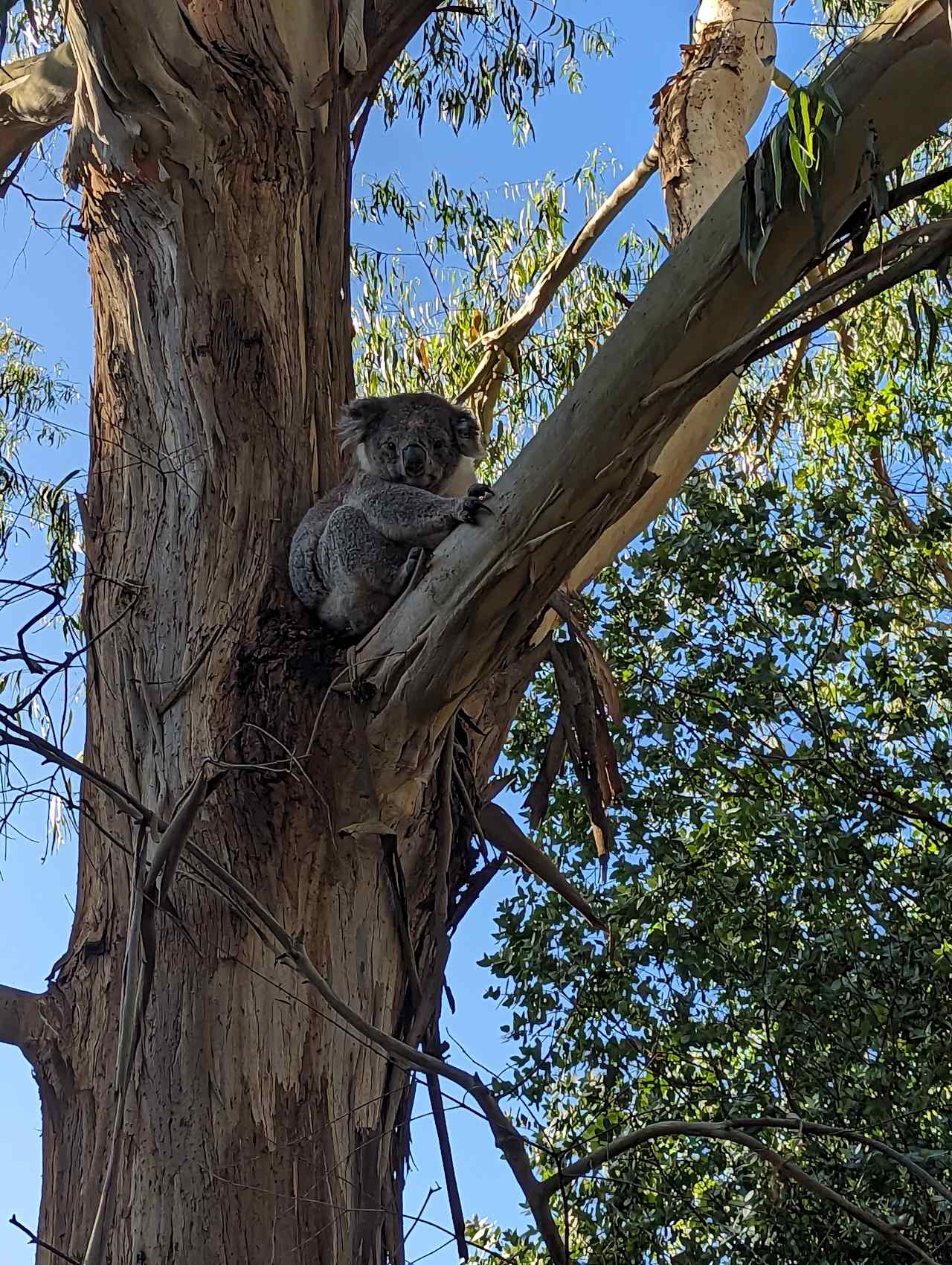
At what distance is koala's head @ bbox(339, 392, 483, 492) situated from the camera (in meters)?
3.20

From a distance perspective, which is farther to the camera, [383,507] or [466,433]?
[466,433]

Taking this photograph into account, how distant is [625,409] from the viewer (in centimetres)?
209

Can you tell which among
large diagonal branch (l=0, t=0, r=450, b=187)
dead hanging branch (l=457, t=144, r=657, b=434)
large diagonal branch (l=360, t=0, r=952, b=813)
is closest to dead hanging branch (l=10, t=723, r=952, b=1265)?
large diagonal branch (l=360, t=0, r=952, b=813)

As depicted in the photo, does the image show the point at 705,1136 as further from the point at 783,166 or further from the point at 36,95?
the point at 36,95

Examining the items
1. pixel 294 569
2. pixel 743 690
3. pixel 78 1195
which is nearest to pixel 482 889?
pixel 294 569

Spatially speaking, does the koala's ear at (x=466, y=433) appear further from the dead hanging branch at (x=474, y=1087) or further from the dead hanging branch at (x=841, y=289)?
the dead hanging branch at (x=474, y=1087)

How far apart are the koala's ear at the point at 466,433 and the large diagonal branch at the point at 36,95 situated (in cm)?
166

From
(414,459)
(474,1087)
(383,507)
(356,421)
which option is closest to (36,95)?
(356,421)

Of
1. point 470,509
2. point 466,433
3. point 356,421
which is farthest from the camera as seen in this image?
point 466,433

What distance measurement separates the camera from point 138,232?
9.70 ft

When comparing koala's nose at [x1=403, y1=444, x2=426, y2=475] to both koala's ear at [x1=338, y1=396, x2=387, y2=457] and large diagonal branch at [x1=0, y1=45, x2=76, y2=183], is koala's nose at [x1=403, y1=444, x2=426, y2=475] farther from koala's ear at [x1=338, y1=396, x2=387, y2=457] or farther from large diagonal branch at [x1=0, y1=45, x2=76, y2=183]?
large diagonal branch at [x1=0, y1=45, x2=76, y2=183]

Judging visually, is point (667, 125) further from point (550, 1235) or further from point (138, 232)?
point (550, 1235)

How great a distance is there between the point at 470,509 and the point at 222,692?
57 centimetres

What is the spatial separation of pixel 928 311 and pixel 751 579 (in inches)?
59.8
